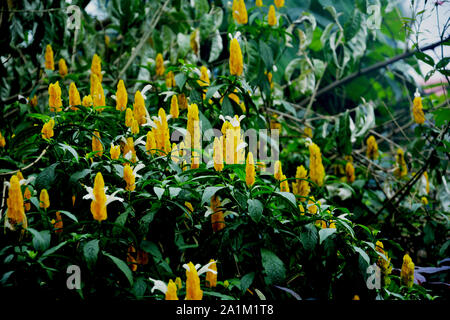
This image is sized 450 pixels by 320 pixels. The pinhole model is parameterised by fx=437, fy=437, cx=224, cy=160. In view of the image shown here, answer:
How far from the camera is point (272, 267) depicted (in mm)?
1086

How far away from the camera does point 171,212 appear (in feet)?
3.65

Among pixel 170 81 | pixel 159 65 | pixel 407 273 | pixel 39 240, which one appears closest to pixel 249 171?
pixel 39 240

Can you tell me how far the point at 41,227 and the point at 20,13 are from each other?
115 centimetres

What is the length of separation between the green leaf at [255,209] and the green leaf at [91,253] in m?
0.37

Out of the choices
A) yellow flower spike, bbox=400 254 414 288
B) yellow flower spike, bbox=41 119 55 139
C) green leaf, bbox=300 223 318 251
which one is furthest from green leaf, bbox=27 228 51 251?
yellow flower spike, bbox=400 254 414 288

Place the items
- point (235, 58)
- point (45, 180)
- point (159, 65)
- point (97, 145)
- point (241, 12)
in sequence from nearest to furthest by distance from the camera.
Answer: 1. point (45, 180)
2. point (97, 145)
3. point (235, 58)
4. point (241, 12)
5. point (159, 65)

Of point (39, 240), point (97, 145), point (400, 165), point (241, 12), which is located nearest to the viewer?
point (39, 240)

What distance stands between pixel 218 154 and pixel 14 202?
0.49 meters

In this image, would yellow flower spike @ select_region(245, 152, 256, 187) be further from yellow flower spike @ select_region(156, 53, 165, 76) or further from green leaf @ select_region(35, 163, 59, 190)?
yellow flower spike @ select_region(156, 53, 165, 76)

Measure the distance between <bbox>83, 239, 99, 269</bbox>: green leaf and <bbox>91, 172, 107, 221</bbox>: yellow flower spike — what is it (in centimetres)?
6

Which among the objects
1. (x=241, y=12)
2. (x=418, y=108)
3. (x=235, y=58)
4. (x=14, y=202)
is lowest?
(x=14, y=202)

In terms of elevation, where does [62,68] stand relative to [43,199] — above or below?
above

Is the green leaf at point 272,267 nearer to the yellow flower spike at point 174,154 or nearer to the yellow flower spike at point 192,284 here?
the yellow flower spike at point 192,284

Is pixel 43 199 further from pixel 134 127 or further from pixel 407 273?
pixel 407 273
